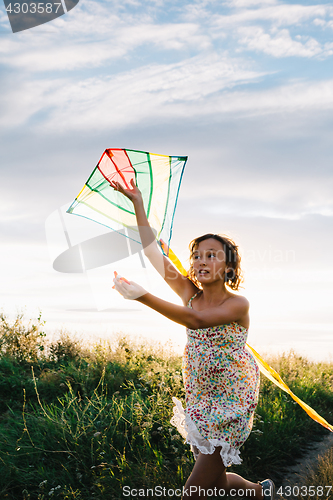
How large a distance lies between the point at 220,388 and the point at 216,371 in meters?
0.13

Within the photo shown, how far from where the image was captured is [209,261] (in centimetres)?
304

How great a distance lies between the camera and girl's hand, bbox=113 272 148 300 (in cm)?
226

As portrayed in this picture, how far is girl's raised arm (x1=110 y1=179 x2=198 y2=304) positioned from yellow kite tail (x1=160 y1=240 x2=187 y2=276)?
0.32ft


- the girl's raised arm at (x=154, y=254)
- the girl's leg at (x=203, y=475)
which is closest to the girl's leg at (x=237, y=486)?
the girl's leg at (x=203, y=475)

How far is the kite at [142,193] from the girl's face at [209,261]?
51cm

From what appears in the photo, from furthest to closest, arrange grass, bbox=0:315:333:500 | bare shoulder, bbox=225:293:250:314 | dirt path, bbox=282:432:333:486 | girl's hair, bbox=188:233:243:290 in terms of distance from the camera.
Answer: dirt path, bbox=282:432:333:486
grass, bbox=0:315:333:500
girl's hair, bbox=188:233:243:290
bare shoulder, bbox=225:293:250:314

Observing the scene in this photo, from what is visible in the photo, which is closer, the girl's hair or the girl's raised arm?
the girl's hair

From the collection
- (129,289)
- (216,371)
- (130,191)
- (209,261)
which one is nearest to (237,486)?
(216,371)

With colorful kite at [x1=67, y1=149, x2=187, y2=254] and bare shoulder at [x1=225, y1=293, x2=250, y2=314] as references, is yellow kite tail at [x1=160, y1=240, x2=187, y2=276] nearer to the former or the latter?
colorful kite at [x1=67, y1=149, x2=187, y2=254]

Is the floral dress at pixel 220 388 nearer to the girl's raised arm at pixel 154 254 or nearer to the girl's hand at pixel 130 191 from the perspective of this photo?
the girl's raised arm at pixel 154 254

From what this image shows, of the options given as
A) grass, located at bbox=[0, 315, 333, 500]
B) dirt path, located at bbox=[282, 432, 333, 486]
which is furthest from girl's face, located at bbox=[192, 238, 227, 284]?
dirt path, located at bbox=[282, 432, 333, 486]

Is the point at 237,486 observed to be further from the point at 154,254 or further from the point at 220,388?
the point at 154,254

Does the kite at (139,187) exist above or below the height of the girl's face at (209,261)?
above

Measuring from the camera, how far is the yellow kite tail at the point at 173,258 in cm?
358
